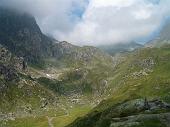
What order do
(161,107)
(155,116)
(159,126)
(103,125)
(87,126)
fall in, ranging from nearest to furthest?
(159,126) → (155,116) → (103,125) → (161,107) → (87,126)

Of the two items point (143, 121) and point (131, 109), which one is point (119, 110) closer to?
point (131, 109)

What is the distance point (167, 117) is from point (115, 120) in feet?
44.6

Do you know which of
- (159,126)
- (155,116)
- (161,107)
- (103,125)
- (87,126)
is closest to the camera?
(159,126)

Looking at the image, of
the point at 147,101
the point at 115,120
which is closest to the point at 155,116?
the point at 115,120

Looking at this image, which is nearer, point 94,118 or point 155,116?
point 155,116

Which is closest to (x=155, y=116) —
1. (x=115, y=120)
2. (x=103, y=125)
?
(x=115, y=120)

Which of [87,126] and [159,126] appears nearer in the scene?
[159,126]

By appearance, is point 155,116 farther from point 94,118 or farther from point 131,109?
point 94,118

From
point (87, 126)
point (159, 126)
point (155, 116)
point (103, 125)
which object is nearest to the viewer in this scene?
point (159, 126)

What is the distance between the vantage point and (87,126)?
541ft

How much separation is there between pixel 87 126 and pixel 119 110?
5330 centimetres

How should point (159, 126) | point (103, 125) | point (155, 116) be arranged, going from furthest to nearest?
1. point (103, 125)
2. point (155, 116)
3. point (159, 126)

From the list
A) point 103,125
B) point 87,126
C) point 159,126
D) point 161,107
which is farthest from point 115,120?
point 87,126

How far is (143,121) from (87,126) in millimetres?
78835
